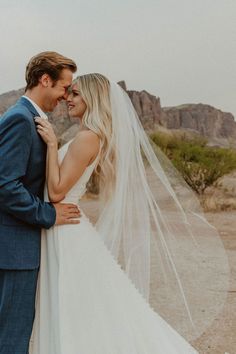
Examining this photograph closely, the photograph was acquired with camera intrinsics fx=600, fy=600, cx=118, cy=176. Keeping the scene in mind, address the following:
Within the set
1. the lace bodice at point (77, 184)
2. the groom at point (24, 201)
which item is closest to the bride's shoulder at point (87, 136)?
the lace bodice at point (77, 184)

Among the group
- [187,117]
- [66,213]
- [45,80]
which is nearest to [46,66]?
[45,80]

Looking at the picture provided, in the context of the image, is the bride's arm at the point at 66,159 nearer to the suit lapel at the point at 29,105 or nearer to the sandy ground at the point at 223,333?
the suit lapel at the point at 29,105

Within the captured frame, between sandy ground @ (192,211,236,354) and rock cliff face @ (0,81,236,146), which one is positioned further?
rock cliff face @ (0,81,236,146)

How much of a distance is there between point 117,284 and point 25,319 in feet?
1.79

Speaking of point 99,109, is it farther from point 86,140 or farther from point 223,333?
point 223,333

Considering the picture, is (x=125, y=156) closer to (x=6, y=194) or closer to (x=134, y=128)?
(x=134, y=128)

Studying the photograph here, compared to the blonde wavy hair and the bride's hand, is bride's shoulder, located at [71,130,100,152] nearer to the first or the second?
the blonde wavy hair

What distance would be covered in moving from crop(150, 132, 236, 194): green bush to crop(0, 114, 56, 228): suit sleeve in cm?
1532

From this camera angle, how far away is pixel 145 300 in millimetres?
3477

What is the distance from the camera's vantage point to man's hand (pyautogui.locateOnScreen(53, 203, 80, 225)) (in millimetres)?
3027

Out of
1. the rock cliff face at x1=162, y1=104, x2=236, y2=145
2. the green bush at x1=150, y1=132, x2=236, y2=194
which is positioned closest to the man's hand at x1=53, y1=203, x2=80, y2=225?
the green bush at x1=150, y1=132, x2=236, y2=194

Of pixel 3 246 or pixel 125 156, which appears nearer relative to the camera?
pixel 3 246

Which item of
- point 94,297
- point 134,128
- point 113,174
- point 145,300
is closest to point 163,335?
point 145,300

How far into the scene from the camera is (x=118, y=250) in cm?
362
